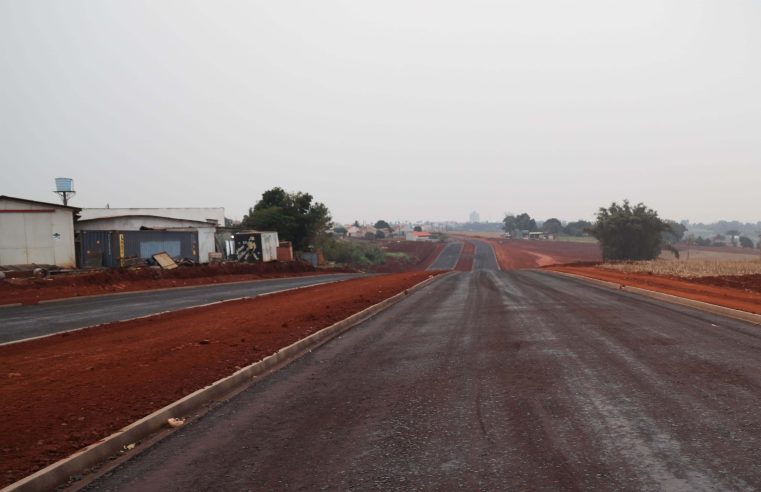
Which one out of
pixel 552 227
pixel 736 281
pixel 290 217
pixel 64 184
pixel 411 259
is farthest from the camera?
pixel 552 227

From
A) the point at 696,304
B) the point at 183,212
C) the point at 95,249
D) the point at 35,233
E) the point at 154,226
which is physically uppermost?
the point at 183,212

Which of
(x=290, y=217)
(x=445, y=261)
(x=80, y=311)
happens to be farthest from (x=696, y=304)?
(x=445, y=261)

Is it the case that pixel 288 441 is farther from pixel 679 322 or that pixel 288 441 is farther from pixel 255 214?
pixel 255 214

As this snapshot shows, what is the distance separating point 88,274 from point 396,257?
57880mm

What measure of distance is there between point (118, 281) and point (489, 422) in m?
28.7

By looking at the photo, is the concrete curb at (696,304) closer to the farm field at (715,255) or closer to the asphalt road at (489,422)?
the asphalt road at (489,422)

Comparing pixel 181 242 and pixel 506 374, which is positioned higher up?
pixel 181 242

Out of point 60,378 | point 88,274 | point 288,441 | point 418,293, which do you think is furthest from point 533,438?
point 88,274

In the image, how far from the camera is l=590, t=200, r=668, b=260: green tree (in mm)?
62906

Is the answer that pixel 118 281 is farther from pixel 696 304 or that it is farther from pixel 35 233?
pixel 696 304

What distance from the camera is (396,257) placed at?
8419 centimetres

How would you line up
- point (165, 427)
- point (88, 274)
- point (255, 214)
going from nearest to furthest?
point (165, 427) < point (88, 274) < point (255, 214)

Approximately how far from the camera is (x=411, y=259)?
283 feet

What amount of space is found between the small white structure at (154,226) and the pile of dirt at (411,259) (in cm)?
2855
